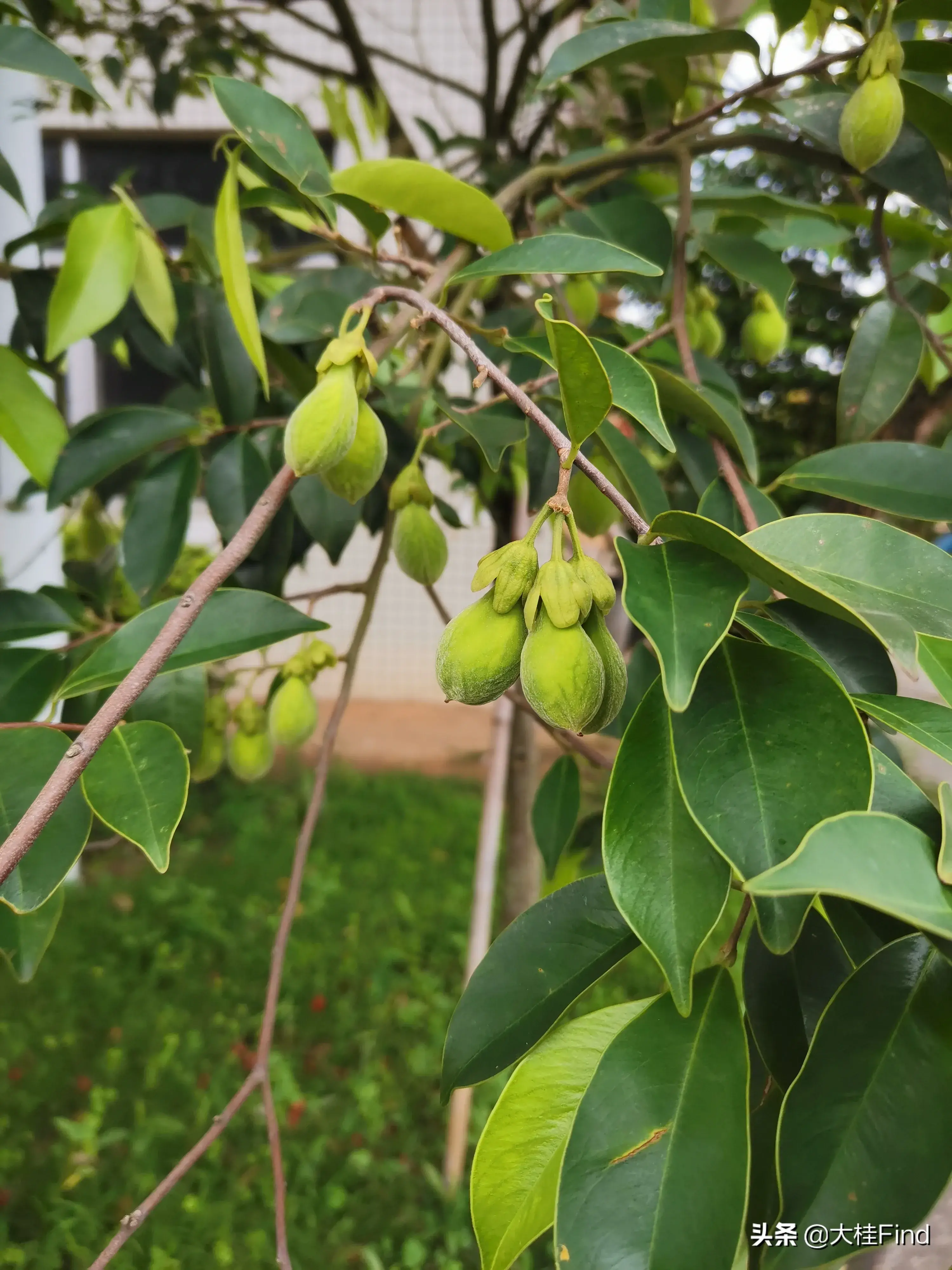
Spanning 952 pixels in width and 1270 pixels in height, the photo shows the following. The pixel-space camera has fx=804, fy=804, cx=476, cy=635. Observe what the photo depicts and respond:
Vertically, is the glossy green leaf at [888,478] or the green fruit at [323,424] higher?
the green fruit at [323,424]

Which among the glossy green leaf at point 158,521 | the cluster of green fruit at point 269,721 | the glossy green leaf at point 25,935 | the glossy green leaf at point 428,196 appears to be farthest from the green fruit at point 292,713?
the glossy green leaf at point 428,196

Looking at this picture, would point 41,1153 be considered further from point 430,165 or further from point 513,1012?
point 430,165

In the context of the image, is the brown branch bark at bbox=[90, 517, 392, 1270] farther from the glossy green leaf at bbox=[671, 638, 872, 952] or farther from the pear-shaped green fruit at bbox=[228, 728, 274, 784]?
the glossy green leaf at bbox=[671, 638, 872, 952]

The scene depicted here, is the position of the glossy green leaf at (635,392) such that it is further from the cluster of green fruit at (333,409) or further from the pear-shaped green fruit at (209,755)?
the pear-shaped green fruit at (209,755)

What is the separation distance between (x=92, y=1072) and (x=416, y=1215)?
1.82 feet

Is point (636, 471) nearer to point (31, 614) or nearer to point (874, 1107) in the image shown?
point (874, 1107)

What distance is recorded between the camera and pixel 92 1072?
1.23 m

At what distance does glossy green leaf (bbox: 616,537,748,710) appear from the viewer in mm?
221

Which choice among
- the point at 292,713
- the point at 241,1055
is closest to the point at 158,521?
the point at 292,713

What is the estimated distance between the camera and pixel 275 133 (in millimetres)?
386

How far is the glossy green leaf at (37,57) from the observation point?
1.38 feet

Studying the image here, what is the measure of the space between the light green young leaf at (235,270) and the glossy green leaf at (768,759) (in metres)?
0.26

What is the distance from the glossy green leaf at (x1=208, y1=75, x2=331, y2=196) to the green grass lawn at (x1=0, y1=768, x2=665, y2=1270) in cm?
57

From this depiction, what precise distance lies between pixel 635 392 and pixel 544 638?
0.11 metres
